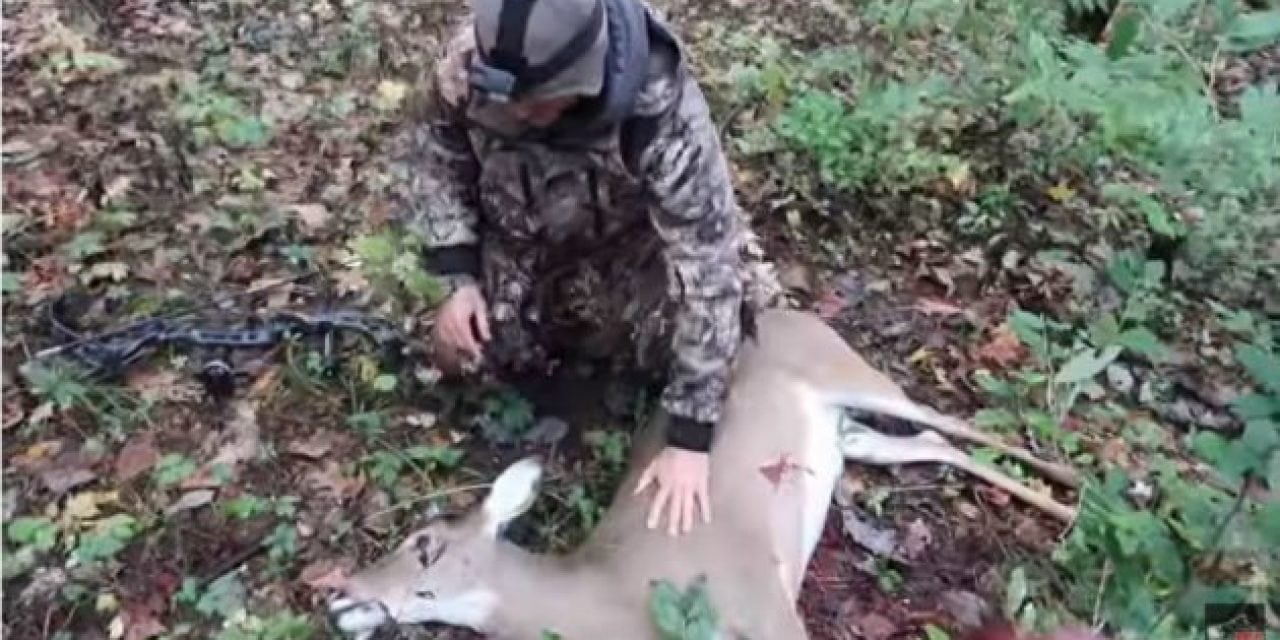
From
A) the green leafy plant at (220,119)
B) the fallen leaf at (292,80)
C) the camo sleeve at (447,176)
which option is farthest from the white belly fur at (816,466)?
the fallen leaf at (292,80)

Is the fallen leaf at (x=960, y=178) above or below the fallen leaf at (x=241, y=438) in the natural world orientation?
above

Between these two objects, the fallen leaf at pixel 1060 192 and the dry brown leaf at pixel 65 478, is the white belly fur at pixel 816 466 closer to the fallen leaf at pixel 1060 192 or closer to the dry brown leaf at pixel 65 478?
the fallen leaf at pixel 1060 192

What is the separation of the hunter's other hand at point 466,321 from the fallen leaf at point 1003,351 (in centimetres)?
138

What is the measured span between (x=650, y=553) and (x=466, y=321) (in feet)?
2.32

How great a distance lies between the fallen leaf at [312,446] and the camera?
378cm

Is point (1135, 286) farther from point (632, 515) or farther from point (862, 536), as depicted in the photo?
point (632, 515)

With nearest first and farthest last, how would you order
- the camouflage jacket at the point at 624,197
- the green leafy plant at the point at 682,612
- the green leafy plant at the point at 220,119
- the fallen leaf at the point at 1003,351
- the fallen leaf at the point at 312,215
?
the green leafy plant at the point at 682,612 → the camouflage jacket at the point at 624,197 → the fallen leaf at the point at 1003,351 → the fallen leaf at the point at 312,215 → the green leafy plant at the point at 220,119

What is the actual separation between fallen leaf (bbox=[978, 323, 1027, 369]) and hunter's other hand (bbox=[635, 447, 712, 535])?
111cm

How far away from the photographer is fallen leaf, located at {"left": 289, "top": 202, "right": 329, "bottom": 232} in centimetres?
448

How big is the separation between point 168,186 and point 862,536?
2.26m

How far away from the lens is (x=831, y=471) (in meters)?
3.63

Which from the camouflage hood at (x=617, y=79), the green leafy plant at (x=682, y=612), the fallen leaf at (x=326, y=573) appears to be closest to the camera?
the camouflage hood at (x=617, y=79)

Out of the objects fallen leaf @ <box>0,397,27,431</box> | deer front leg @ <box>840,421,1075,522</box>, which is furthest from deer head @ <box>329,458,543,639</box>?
fallen leaf @ <box>0,397,27,431</box>

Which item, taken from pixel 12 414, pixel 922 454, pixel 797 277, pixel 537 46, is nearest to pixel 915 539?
pixel 922 454
